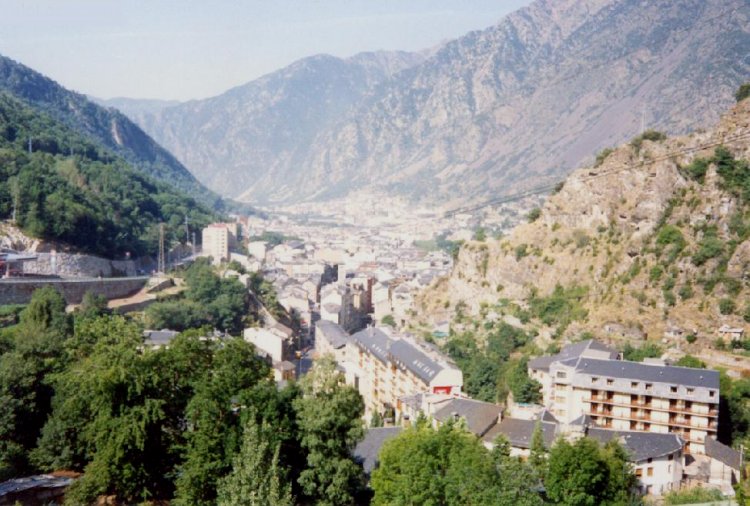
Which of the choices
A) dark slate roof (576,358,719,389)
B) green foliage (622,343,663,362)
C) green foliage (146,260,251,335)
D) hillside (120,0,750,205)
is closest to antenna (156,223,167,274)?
green foliage (146,260,251,335)

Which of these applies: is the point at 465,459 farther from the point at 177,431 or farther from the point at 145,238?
the point at 145,238

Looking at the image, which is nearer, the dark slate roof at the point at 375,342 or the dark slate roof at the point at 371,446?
the dark slate roof at the point at 371,446

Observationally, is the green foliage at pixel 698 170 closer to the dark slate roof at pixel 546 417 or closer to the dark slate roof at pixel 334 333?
the dark slate roof at pixel 546 417

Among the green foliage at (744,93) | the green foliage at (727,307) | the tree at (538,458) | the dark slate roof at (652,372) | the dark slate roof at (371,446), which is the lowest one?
the dark slate roof at (371,446)

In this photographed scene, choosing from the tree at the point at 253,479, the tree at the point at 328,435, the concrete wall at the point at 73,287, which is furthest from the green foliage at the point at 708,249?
the concrete wall at the point at 73,287

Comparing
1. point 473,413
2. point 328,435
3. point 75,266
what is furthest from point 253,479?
point 75,266

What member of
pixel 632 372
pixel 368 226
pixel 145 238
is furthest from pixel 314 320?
pixel 368 226

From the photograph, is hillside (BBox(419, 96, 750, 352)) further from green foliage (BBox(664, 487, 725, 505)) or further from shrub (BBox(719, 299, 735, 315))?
green foliage (BBox(664, 487, 725, 505))

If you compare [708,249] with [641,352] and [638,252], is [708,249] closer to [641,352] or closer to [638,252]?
[638,252]
